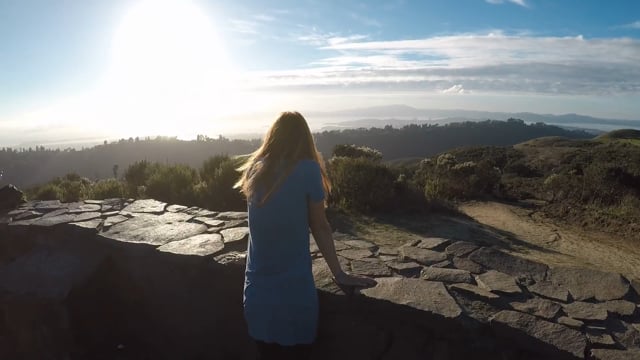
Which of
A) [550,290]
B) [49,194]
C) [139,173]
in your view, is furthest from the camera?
[139,173]

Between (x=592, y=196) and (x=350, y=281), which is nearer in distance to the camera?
(x=350, y=281)

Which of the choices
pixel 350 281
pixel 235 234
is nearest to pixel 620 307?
pixel 350 281

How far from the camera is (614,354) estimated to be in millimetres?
2654

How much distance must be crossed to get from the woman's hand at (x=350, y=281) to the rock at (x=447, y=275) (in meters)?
0.66

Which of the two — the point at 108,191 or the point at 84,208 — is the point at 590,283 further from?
the point at 108,191

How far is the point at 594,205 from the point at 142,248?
951 cm

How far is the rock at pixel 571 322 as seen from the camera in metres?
2.90

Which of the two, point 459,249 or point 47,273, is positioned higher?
point 459,249

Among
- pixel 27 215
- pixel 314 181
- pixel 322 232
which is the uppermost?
pixel 314 181

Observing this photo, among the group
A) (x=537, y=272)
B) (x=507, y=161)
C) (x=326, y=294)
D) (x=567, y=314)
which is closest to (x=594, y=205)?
(x=537, y=272)

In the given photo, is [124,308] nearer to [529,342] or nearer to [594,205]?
[529,342]

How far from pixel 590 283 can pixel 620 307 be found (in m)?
0.36

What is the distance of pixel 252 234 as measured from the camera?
231 centimetres

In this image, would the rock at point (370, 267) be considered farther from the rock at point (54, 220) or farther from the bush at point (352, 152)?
the bush at point (352, 152)
